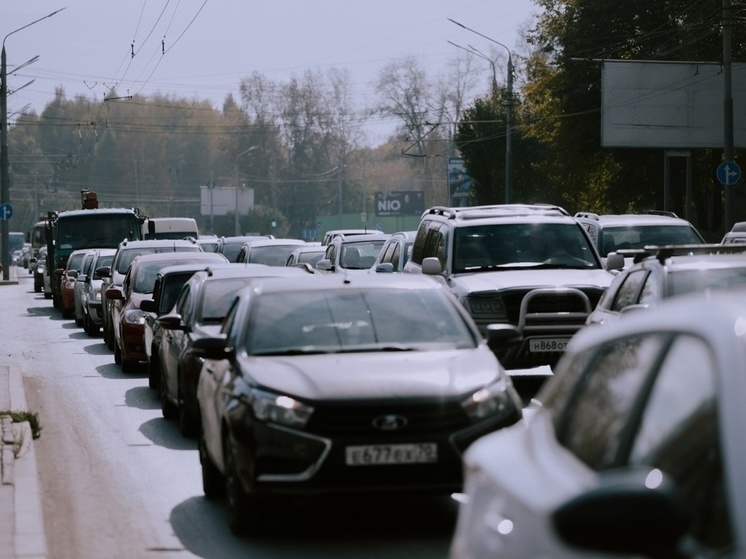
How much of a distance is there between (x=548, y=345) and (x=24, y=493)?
7315mm

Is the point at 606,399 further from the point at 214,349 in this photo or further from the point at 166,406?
the point at 166,406

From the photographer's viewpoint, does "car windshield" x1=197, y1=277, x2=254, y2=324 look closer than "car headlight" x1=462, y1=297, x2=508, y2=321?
Yes

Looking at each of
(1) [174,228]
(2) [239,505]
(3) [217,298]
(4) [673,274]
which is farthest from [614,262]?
(1) [174,228]

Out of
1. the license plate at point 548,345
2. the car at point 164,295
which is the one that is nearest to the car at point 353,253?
the car at point 164,295

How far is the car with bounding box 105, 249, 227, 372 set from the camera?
65.6 feet

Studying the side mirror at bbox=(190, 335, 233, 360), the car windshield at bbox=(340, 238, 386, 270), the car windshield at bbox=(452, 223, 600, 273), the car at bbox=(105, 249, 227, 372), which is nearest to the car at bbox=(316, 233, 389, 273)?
the car windshield at bbox=(340, 238, 386, 270)

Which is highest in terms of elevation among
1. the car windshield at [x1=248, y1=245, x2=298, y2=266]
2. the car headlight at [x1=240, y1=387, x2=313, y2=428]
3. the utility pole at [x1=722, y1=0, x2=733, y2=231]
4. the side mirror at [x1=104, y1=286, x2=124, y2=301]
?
the utility pole at [x1=722, y1=0, x2=733, y2=231]

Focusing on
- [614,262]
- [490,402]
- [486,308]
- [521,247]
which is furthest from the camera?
[521,247]

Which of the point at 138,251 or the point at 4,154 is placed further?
the point at 4,154

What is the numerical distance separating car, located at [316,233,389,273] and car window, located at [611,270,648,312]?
15629 mm

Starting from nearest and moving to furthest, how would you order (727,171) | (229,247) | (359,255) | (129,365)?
(129,365)
(359,255)
(727,171)
(229,247)

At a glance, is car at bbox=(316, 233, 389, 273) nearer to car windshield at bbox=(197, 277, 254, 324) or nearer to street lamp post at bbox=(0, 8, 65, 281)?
car windshield at bbox=(197, 277, 254, 324)

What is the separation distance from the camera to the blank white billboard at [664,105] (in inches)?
1847

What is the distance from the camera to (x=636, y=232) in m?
23.6
